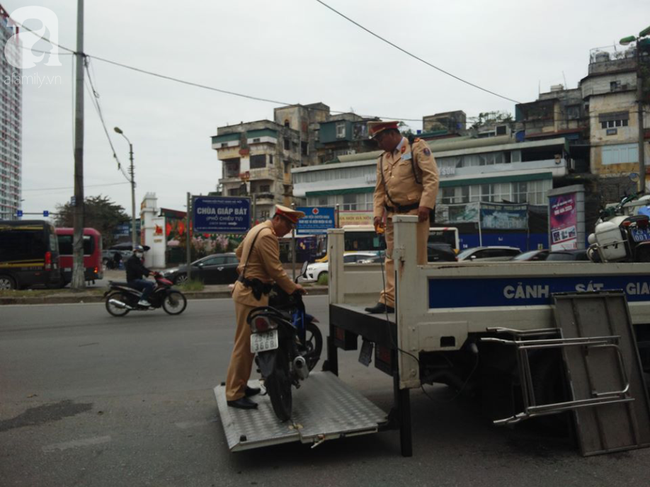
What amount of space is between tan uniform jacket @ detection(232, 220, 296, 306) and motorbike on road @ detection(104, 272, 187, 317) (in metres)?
7.98

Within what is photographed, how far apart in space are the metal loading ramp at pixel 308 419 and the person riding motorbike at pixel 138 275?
24.6 ft

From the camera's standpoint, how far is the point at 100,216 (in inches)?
2354

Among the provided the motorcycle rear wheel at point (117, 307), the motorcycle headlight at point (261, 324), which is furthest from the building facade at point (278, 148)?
the motorcycle headlight at point (261, 324)

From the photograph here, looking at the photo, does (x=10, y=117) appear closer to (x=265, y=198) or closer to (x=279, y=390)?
(x=265, y=198)

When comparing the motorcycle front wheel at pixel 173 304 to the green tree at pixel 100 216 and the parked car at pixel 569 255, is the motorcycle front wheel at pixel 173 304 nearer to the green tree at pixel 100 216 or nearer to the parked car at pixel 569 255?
the parked car at pixel 569 255

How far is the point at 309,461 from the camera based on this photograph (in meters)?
3.77

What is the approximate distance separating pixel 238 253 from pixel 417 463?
230cm

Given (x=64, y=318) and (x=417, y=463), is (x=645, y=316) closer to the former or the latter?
(x=417, y=463)

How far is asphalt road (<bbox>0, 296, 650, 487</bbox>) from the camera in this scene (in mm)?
3508

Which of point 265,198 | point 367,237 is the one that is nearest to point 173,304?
point 367,237

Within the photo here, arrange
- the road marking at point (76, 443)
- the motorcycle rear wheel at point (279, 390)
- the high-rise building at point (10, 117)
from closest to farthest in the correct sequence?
the motorcycle rear wheel at point (279, 390) < the road marking at point (76, 443) < the high-rise building at point (10, 117)

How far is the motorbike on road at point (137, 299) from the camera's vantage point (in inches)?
460

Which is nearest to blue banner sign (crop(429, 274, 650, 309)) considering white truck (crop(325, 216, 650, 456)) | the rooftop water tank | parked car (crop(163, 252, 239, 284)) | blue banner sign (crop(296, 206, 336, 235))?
white truck (crop(325, 216, 650, 456))

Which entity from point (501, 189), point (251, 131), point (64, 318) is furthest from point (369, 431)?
point (251, 131)
